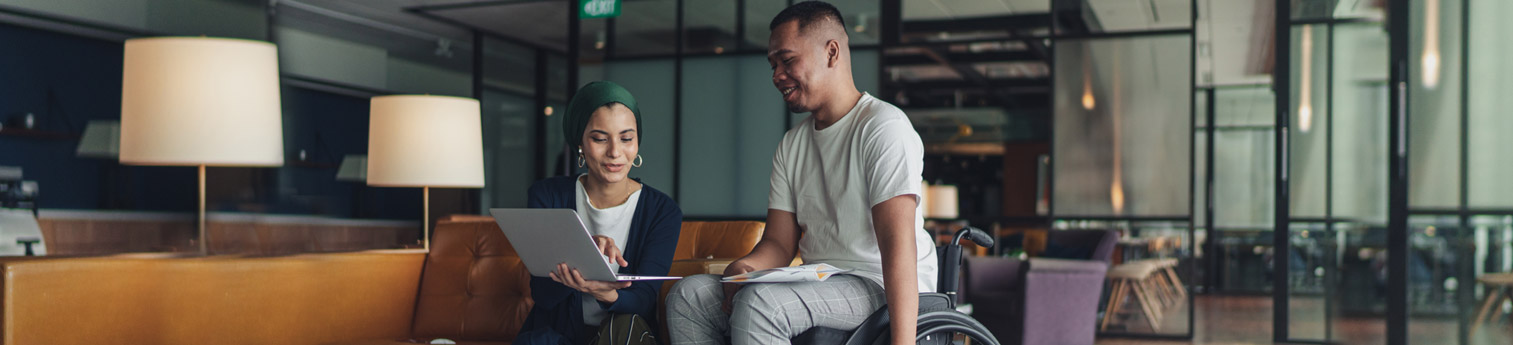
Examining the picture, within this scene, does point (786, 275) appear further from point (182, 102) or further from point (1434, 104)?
point (1434, 104)

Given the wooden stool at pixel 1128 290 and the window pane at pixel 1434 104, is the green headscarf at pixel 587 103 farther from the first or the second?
the wooden stool at pixel 1128 290

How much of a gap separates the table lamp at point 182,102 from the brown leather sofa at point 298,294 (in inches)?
7.9

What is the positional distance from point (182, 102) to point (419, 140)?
0.94 meters

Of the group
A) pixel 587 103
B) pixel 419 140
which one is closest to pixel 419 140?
pixel 419 140

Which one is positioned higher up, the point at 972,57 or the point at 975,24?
the point at 972,57

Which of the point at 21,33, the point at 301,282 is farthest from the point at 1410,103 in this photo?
the point at 21,33

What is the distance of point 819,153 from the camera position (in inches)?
82.6

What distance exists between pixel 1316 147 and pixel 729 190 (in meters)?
3.83

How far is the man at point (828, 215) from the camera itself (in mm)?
1847

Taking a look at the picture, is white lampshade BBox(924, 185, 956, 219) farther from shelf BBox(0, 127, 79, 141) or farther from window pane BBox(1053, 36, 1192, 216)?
shelf BBox(0, 127, 79, 141)

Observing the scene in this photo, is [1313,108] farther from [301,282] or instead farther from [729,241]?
[301,282]

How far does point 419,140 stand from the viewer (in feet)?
11.7

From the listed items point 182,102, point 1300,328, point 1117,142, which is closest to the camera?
point 182,102

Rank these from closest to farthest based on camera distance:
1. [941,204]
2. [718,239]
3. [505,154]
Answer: [718,239] < [941,204] < [505,154]
